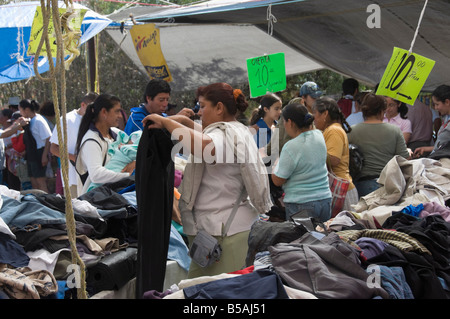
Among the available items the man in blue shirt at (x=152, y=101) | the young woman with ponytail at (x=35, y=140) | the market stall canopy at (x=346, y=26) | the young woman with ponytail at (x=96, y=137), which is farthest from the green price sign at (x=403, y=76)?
the young woman with ponytail at (x=35, y=140)

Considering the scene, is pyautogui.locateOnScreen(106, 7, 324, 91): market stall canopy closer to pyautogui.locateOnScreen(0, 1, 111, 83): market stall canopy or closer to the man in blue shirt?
pyautogui.locateOnScreen(0, 1, 111, 83): market stall canopy

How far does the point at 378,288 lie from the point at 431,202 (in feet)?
4.65

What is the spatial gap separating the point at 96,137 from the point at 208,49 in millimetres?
4422

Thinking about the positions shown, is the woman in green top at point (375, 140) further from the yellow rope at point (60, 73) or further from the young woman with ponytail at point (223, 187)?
the yellow rope at point (60, 73)

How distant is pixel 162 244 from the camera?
3.08 meters

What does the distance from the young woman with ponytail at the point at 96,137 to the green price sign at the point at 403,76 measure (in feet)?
7.04

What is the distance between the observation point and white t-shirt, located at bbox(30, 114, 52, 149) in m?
7.58

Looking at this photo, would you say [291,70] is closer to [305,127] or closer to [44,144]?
[44,144]

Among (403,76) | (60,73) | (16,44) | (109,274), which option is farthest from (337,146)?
(16,44)

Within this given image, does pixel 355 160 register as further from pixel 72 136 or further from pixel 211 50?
pixel 211 50

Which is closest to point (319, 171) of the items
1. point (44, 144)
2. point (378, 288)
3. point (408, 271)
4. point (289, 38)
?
point (408, 271)

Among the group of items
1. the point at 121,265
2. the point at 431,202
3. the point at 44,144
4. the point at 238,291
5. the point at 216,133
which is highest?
the point at 216,133

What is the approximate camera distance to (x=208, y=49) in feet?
27.4

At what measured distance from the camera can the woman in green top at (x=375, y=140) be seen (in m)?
4.82
